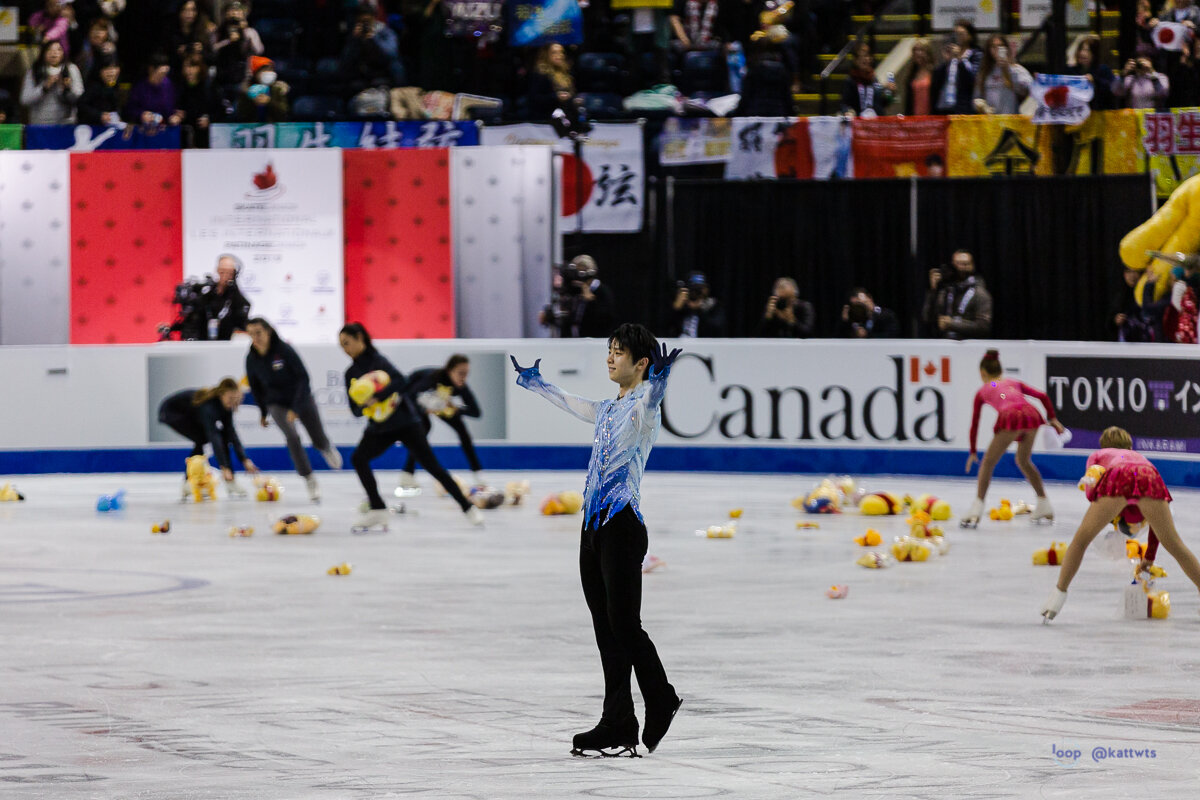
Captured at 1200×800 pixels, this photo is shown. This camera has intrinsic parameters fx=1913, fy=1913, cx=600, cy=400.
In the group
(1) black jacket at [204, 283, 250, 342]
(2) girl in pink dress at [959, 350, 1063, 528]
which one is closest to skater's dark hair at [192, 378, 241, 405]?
(1) black jacket at [204, 283, 250, 342]

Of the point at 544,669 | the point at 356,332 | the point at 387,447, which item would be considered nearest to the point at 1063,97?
the point at 356,332

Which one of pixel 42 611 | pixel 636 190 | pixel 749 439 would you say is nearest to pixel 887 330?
pixel 749 439

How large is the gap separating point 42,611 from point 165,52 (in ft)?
43.0

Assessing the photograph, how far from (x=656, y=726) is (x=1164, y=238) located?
1287 centimetres

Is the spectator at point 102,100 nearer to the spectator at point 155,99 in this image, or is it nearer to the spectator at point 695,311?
the spectator at point 155,99

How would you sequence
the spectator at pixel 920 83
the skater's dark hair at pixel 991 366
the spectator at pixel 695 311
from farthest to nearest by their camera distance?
1. the spectator at pixel 920 83
2. the spectator at pixel 695 311
3. the skater's dark hair at pixel 991 366

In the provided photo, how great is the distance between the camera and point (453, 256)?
22125 mm

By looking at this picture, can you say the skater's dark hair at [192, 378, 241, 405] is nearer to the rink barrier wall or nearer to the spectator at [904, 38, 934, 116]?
the rink barrier wall

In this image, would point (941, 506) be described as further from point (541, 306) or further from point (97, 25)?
point (97, 25)

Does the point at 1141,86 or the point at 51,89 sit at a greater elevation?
the point at 51,89

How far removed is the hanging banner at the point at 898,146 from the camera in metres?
21.2

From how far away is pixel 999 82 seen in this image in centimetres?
2131

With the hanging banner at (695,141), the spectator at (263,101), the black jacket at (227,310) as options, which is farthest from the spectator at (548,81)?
the black jacket at (227,310)

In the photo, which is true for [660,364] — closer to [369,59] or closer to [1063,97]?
[1063,97]
